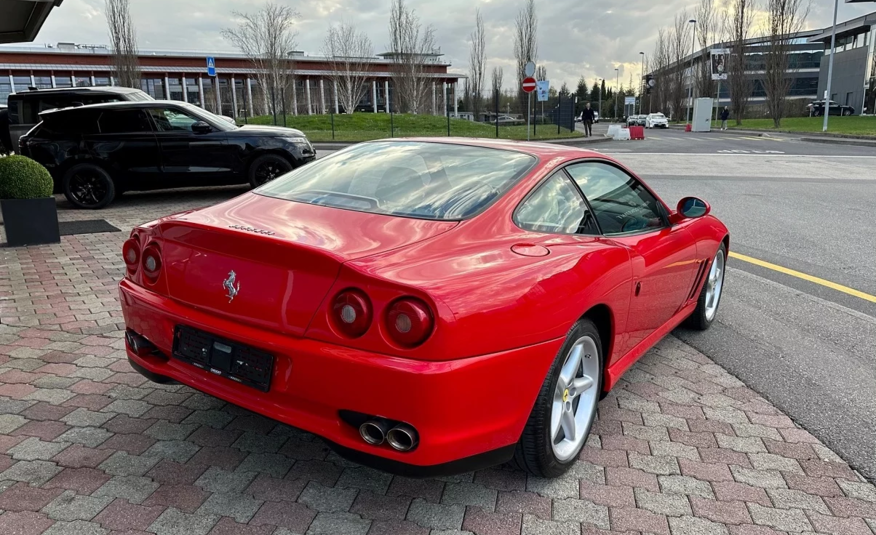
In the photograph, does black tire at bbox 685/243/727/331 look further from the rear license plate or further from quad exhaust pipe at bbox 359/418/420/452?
the rear license plate

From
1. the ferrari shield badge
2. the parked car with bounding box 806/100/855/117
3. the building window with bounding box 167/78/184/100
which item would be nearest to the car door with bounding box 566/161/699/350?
the ferrari shield badge

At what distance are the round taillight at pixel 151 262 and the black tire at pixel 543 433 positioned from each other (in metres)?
1.70

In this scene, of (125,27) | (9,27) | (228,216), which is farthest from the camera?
(125,27)

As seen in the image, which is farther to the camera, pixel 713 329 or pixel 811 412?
pixel 713 329

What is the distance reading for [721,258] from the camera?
4805 millimetres

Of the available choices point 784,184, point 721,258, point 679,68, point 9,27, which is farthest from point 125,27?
point 679,68

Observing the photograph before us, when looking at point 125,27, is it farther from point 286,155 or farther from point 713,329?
point 713,329

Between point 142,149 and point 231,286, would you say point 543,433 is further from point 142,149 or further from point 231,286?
point 142,149

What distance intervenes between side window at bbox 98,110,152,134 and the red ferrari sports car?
7838mm

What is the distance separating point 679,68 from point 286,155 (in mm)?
72036

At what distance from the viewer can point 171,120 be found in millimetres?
9992

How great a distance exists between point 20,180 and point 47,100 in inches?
282

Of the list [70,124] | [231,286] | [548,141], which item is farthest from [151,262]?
[548,141]

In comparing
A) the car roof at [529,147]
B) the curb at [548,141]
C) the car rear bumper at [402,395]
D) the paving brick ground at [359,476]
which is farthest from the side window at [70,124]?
the curb at [548,141]
